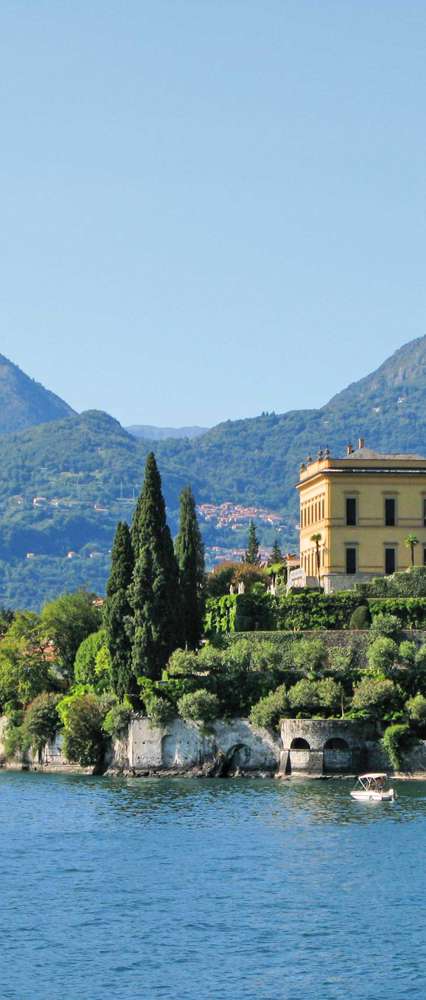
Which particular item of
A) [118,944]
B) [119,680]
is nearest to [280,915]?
[118,944]

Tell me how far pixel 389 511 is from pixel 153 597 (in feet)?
62.0

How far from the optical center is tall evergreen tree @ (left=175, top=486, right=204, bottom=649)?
10656cm

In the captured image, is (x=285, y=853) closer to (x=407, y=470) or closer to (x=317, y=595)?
(x=317, y=595)

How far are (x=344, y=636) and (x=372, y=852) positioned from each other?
32967 mm

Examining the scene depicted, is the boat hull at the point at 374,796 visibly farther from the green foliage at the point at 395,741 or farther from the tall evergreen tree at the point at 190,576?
the tall evergreen tree at the point at 190,576

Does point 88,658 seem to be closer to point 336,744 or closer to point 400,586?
point 400,586

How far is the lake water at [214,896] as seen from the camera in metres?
51.2

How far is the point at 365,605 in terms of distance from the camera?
106m

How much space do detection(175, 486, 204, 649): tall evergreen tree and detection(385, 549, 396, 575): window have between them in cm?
1074

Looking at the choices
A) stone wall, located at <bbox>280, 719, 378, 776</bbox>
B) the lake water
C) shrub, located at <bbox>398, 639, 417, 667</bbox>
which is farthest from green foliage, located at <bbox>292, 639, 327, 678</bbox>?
the lake water

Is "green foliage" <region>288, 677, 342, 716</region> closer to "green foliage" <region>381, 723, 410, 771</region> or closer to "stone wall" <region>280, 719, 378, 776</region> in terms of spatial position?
"stone wall" <region>280, 719, 378, 776</region>

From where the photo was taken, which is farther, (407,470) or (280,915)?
(407,470)

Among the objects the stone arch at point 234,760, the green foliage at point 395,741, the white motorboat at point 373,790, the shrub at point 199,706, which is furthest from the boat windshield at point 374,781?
the shrub at point 199,706

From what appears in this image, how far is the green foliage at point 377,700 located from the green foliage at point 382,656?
6.37ft
